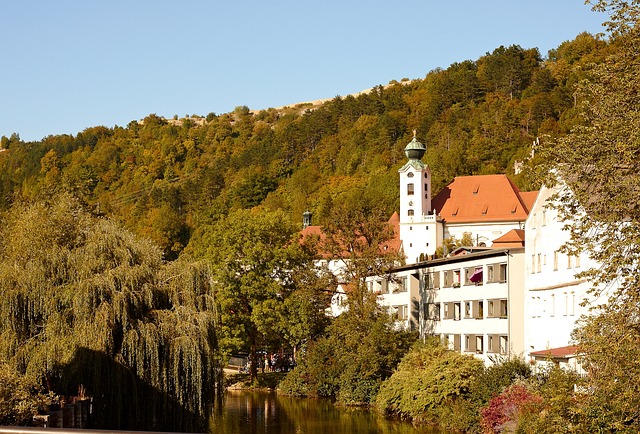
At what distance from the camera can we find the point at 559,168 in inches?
819

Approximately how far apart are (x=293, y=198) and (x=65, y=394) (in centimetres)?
12565

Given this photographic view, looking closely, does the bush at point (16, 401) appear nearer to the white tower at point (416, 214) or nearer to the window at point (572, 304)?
the window at point (572, 304)

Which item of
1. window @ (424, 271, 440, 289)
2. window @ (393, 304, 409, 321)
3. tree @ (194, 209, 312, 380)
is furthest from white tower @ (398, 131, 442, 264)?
window @ (424, 271, 440, 289)

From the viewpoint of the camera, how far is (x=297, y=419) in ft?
156

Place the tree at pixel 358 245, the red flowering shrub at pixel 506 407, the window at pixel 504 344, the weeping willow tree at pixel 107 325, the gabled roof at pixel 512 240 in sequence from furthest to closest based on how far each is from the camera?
the gabled roof at pixel 512 240
the tree at pixel 358 245
the window at pixel 504 344
the red flowering shrub at pixel 506 407
the weeping willow tree at pixel 107 325

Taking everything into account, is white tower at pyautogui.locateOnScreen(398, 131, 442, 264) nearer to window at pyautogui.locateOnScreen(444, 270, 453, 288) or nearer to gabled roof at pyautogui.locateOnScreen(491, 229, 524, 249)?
gabled roof at pyautogui.locateOnScreen(491, 229, 524, 249)

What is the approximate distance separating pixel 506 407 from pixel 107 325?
15.7 meters

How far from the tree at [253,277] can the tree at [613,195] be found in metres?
44.5

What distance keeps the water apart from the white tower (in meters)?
51.5

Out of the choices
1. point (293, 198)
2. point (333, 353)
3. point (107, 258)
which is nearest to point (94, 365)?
point (107, 258)

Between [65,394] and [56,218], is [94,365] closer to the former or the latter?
[65,394]

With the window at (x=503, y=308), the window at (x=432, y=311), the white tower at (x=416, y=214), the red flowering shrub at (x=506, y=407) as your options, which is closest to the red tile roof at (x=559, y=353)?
the red flowering shrub at (x=506, y=407)

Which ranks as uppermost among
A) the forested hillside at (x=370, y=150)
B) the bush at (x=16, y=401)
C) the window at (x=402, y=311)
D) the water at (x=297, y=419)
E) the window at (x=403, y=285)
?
the forested hillside at (x=370, y=150)

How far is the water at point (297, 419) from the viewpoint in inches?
1692
